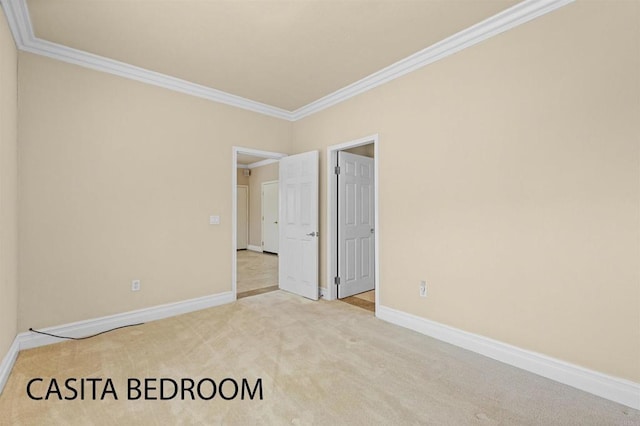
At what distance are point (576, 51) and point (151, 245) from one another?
419 centimetres

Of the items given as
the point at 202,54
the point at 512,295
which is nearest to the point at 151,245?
the point at 202,54

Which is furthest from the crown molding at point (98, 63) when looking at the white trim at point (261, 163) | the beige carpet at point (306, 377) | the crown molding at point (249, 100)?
the white trim at point (261, 163)

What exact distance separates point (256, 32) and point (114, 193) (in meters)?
2.18

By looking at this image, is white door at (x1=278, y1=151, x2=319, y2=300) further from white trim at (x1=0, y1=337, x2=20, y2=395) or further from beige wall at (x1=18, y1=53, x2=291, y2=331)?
white trim at (x1=0, y1=337, x2=20, y2=395)

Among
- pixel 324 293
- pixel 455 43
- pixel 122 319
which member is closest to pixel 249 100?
Result: pixel 455 43

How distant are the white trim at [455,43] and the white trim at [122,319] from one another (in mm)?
3056

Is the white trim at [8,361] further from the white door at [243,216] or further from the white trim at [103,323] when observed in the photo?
the white door at [243,216]

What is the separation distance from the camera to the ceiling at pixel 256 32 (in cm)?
227

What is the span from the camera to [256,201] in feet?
30.5

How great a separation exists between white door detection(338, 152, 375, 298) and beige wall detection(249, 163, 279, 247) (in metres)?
4.70

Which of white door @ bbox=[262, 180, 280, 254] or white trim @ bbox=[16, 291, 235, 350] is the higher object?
white door @ bbox=[262, 180, 280, 254]

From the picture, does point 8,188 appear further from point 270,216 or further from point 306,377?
point 270,216

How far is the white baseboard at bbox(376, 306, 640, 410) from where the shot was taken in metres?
1.92

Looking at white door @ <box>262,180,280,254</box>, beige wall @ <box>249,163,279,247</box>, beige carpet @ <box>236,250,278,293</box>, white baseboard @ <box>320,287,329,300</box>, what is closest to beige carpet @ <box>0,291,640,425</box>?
white baseboard @ <box>320,287,329,300</box>
